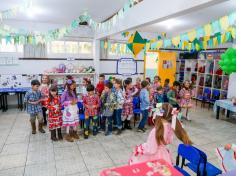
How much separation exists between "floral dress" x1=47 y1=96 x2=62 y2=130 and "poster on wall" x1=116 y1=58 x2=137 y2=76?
4.21 metres

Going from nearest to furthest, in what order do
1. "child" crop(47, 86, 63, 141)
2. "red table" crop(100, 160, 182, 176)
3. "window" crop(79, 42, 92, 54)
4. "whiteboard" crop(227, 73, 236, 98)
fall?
"red table" crop(100, 160, 182, 176)
"child" crop(47, 86, 63, 141)
"whiteboard" crop(227, 73, 236, 98)
"window" crop(79, 42, 92, 54)

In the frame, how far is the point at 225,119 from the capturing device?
5.94 meters

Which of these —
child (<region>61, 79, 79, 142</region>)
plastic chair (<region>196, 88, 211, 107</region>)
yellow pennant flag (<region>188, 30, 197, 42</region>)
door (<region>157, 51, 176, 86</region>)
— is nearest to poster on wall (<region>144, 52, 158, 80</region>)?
door (<region>157, 51, 176, 86</region>)

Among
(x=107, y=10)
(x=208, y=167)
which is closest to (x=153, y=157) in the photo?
(x=208, y=167)

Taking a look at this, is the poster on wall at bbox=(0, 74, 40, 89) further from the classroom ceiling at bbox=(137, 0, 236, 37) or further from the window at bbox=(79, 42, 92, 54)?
the classroom ceiling at bbox=(137, 0, 236, 37)

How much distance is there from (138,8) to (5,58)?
4.75 meters

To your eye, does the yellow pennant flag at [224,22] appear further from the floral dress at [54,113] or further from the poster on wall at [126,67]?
the poster on wall at [126,67]

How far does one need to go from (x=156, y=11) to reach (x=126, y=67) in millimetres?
4517

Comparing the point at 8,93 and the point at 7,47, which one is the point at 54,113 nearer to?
the point at 8,93

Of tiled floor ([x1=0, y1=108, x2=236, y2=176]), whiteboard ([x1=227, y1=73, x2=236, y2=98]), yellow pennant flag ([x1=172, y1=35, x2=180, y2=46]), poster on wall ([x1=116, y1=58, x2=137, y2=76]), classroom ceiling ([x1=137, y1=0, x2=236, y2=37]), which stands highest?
classroom ceiling ([x1=137, y1=0, x2=236, y2=37])

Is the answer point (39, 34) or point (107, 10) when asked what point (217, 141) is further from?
point (39, 34)

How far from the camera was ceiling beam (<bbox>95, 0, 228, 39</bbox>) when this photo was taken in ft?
8.59

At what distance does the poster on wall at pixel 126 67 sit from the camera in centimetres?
775

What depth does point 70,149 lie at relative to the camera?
3.65 meters
